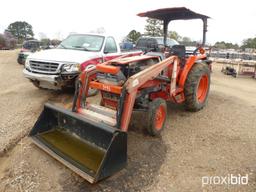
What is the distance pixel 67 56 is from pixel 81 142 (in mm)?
3080

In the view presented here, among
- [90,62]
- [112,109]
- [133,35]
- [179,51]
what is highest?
[133,35]

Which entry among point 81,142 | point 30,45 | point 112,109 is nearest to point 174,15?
point 112,109

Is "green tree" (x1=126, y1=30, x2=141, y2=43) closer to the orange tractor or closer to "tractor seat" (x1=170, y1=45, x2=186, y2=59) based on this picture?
the orange tractor

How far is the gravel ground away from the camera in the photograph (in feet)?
10.2

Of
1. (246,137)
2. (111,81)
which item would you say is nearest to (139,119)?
(111,81)

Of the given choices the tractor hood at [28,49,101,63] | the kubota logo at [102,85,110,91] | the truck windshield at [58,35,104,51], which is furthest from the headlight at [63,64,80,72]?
the kubota logo at [102,85,110,91]

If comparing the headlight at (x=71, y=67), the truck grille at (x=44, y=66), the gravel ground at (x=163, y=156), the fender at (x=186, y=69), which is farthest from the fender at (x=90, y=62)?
the fender at (x=186, y=69)

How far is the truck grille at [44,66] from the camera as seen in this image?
5.91 meters

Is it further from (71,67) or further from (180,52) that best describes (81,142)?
(180,52)

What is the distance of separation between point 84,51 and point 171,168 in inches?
167

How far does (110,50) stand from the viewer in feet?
23.4

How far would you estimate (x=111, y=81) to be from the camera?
4.02 m

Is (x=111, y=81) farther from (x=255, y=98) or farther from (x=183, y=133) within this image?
(x=255, y=98)

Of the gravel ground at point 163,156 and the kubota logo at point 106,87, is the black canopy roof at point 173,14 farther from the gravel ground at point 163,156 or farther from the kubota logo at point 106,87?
the kubota logo at point 106,87
